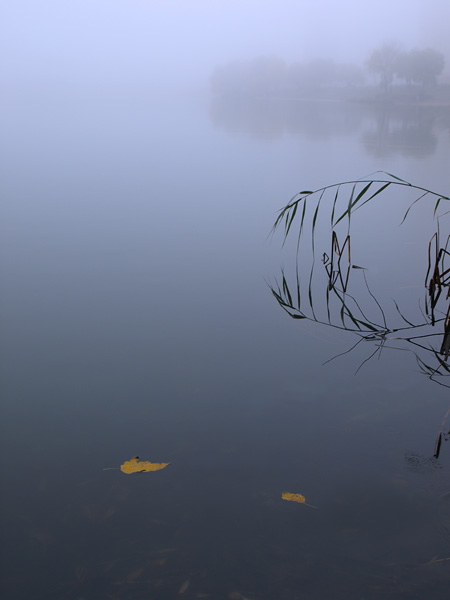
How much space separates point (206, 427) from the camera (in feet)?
3.93

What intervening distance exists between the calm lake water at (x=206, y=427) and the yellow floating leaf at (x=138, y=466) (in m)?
0.02

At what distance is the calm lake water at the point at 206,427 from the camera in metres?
0.89

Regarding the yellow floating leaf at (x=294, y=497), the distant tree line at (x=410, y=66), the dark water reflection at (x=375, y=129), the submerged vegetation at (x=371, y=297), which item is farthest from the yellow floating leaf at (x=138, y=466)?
the distant tree line at (x=410, y=66)

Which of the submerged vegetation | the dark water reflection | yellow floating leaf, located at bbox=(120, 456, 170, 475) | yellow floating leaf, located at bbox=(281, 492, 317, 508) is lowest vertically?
yellow floating leaf, located at bbox=(281, 492, 317, 508)

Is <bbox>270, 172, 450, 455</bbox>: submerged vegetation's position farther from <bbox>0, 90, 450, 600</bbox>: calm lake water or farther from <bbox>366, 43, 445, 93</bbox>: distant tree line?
<bbox>366, 43, 445, 93</bbox>: distant tree line

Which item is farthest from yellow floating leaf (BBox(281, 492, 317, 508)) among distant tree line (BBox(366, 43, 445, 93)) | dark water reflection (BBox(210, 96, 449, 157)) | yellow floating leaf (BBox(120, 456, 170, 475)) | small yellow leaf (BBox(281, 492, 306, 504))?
distant tree line (BBox(366, 43, 445, 93))

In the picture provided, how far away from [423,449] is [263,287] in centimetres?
94

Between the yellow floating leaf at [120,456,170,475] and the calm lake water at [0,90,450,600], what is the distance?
2 cm

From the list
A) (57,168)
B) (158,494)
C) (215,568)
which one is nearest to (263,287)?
(158,494)

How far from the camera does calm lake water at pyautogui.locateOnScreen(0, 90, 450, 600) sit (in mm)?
892

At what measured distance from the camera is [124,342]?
1.56 metres

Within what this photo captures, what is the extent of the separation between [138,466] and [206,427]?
170mm

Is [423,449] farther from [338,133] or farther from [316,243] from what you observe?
[338,133]

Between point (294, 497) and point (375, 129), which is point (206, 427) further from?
point (375, 129)
